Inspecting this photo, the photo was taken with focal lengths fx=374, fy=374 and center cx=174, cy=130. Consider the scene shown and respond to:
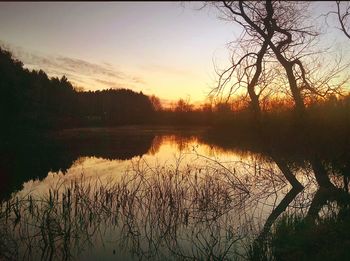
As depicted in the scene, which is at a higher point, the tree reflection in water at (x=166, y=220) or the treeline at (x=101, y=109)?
the treeline at (x=101, y=109)

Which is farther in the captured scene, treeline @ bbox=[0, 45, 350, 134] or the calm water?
treeline @ bbox=[0, 45, 350, 134]

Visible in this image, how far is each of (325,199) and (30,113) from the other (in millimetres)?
38523

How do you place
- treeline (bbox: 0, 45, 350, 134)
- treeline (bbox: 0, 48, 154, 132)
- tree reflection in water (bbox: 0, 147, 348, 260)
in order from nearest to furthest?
tree reflection in water (bbox: 0, 147, 348, 260), treeline (bbox: 0, 45, 350, 134), treeline (bbox: 0, 48, 154, 132)

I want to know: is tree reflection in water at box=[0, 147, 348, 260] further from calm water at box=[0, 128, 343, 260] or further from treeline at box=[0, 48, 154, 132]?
treeline at box=[0, 48, 154, 132]

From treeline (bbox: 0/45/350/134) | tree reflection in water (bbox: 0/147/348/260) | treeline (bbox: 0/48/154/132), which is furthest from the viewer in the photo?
treeline (bbox: 0/48/154/132)

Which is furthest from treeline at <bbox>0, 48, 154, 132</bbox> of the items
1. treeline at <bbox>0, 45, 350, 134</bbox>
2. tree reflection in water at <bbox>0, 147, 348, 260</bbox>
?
tree reflection in water at <bbox>0, 147, 348, 260</bbox>

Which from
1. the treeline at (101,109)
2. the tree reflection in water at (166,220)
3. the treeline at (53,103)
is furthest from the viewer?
the treeline at (53,103)

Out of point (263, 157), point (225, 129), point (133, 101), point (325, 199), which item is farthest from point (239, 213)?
point (133, 101)

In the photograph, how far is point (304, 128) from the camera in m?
15.6

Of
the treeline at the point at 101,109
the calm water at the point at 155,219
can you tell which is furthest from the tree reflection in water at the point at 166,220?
the treeline at the point at 101,109

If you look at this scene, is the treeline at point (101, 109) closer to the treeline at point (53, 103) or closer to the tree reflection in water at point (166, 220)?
the treeline at point (53, 103)

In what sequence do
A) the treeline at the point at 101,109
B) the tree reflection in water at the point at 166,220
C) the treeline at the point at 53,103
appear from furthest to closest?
the treeline at the point at 53,103, the treeline at the point at 101,109, the tree reflection in water at the point at 166,220

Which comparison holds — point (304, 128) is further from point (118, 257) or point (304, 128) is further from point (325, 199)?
point (118, 257)

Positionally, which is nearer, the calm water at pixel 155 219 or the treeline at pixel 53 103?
the calm water at pixel 155 219
